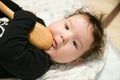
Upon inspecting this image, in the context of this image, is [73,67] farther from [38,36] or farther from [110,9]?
[110,9]

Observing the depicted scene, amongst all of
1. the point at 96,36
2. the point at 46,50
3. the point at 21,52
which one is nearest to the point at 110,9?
the point at 96,36

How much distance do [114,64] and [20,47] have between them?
536 mm

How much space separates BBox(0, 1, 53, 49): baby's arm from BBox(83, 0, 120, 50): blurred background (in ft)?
2.12

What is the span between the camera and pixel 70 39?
1083 millimetres

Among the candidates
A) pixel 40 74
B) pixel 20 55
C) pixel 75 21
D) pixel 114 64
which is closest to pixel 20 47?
pixel 20 55

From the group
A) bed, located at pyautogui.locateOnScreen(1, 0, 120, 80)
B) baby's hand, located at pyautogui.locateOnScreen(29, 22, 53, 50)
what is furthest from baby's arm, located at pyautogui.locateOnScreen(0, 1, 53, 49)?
bed, located at pyautogui.locateOnScreen(1, 0, 120, 80)

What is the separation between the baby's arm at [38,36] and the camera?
1.05m

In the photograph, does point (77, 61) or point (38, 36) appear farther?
point (77, 61)

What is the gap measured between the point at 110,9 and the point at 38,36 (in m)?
0.93

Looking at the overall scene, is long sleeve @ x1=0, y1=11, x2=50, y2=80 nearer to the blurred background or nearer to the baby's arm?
the baby's arm

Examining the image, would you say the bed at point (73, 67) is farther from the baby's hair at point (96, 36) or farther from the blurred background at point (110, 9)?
the blurred background at point (110, 9)

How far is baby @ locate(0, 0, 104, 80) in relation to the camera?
38.3 inches

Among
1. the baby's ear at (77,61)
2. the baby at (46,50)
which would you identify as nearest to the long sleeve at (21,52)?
the baby at (46,50)

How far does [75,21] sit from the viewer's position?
1.12m
